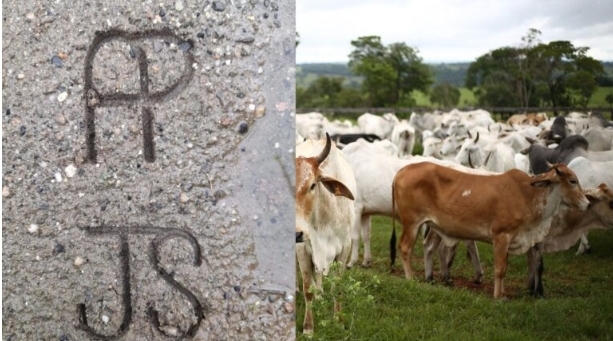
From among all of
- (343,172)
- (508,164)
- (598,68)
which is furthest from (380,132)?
(343,172)

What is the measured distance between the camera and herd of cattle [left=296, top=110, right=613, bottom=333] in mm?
6066

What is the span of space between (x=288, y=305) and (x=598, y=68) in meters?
21.1

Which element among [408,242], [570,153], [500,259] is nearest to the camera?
[500,259]

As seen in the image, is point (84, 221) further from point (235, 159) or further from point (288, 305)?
point (288, 305)

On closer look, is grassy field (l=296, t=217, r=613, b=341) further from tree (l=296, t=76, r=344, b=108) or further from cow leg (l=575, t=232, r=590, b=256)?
tree (l=296, t=76, r=344, b=108)

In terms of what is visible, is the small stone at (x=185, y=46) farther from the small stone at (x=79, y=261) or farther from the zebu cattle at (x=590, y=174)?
the zebu cattle at (x=590, y=174)

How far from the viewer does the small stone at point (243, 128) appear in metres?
2.52

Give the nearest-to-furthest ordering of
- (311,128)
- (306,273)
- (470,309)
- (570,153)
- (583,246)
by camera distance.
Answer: (306,273), (470,309), (583,246), (570,153), (311,128)

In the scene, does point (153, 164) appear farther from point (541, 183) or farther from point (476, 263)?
point (476, 263)

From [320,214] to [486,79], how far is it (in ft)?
128

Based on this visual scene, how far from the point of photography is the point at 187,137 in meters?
2.54

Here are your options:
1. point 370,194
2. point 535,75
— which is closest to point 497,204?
point 370,194

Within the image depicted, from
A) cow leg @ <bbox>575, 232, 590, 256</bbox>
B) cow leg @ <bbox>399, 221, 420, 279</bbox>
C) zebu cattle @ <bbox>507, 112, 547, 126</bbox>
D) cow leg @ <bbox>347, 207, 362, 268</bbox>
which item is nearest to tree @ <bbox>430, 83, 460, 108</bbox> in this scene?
zebu cattle @ <bbox>507, 112, 547, 126</bbox>

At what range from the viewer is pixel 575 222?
9.28m
